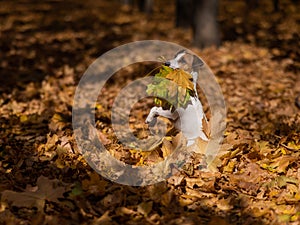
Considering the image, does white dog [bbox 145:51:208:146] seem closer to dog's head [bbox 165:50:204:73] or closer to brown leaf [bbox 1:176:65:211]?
dog's head [bbox 165:50:204:73]

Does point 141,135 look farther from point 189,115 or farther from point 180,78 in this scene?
point 180,78

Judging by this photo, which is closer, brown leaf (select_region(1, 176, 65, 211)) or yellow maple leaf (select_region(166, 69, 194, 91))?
brown leaf (select_region(1, 176, 65, 211))

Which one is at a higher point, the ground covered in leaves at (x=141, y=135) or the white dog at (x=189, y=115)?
the white dog at (x=189, y=115)

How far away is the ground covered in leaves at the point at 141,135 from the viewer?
3.10 meters

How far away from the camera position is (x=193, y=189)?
3412mm

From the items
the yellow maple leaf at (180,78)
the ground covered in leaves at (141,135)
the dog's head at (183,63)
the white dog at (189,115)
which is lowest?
the ground covered in leaves at (141,135)

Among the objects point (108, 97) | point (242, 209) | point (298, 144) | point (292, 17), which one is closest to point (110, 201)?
point (242, 209)

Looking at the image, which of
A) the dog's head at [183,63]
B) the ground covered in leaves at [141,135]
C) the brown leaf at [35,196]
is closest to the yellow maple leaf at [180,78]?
the dog's head at [183,63]

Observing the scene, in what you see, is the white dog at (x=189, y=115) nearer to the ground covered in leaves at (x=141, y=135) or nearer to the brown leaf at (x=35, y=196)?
the ground covered in leaves at (x=141, y=135)

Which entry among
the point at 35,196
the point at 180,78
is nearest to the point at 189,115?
the point at 180,78

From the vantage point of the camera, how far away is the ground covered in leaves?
3096 millimetres

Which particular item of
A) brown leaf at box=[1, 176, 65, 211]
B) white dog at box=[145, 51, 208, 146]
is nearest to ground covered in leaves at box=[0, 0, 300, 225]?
brown leaf at box=[1, 176, 65, 211]

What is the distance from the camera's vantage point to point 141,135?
4.57m

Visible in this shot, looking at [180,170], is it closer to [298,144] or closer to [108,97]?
[298,144]
